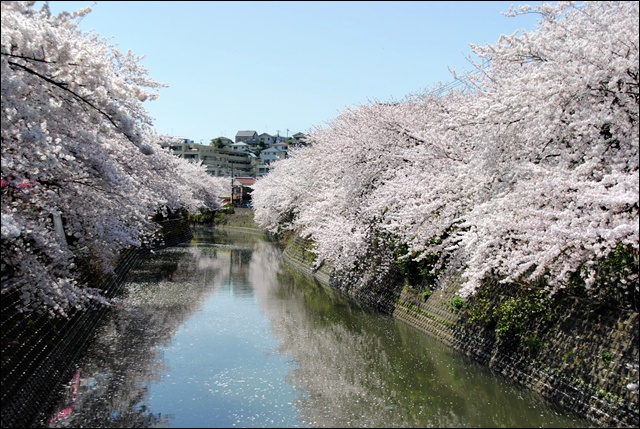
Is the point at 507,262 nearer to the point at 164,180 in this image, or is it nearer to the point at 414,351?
the point at 414,351

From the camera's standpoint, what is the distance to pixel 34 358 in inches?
433

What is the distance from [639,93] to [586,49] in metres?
1.12

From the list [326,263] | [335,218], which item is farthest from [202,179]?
[335,218]

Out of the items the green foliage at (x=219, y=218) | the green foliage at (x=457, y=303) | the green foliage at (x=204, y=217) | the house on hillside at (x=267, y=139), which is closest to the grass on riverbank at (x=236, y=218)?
the green foliage at (x=219, y=218)

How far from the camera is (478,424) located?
34.7 ft

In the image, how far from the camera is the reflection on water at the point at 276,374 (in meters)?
10.7

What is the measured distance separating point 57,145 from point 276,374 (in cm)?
661

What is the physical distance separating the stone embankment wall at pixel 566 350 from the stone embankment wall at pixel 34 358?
30.3 ft

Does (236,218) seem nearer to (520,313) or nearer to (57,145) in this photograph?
(520,313)

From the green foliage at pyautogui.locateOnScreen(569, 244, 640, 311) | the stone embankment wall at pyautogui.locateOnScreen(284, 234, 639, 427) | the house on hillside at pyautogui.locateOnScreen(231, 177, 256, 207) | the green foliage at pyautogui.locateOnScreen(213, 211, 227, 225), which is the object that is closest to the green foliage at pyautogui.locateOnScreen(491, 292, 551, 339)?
the stone embankment wall at pyautogui.locateOnScreen(284, 234, 639, 427)

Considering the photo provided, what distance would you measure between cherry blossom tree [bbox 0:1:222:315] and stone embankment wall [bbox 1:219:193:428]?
1.56 feet

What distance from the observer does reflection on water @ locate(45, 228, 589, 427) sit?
35.1 feet

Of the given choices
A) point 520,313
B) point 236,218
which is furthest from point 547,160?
point 236,218

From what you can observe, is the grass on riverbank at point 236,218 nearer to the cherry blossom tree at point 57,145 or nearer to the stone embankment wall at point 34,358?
the cherry blossom tree at point 57,145
